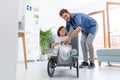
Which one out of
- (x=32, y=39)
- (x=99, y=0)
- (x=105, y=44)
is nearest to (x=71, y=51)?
(x=32, y=39)

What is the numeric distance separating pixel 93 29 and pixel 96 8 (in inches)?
146

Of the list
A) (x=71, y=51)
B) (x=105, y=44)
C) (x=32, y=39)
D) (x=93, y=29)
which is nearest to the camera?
(x=71, y=51)

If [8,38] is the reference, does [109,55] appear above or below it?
below

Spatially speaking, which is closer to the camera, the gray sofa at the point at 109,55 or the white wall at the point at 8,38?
the white wall at the point at 8,38

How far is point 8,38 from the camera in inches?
35.6

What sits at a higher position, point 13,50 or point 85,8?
point 85,8

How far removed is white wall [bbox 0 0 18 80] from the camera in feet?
2.88

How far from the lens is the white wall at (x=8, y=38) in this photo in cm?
88

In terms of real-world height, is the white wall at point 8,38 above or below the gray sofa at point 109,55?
above

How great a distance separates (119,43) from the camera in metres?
6.54

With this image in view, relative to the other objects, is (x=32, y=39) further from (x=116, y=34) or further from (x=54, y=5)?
(x=116, y=34)

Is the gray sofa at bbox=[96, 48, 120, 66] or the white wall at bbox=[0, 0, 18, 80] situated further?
the gray sofa at bbox=[96, 48, 120, 66]

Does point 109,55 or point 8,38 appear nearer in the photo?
point 8,38

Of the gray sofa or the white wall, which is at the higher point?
the white wall
